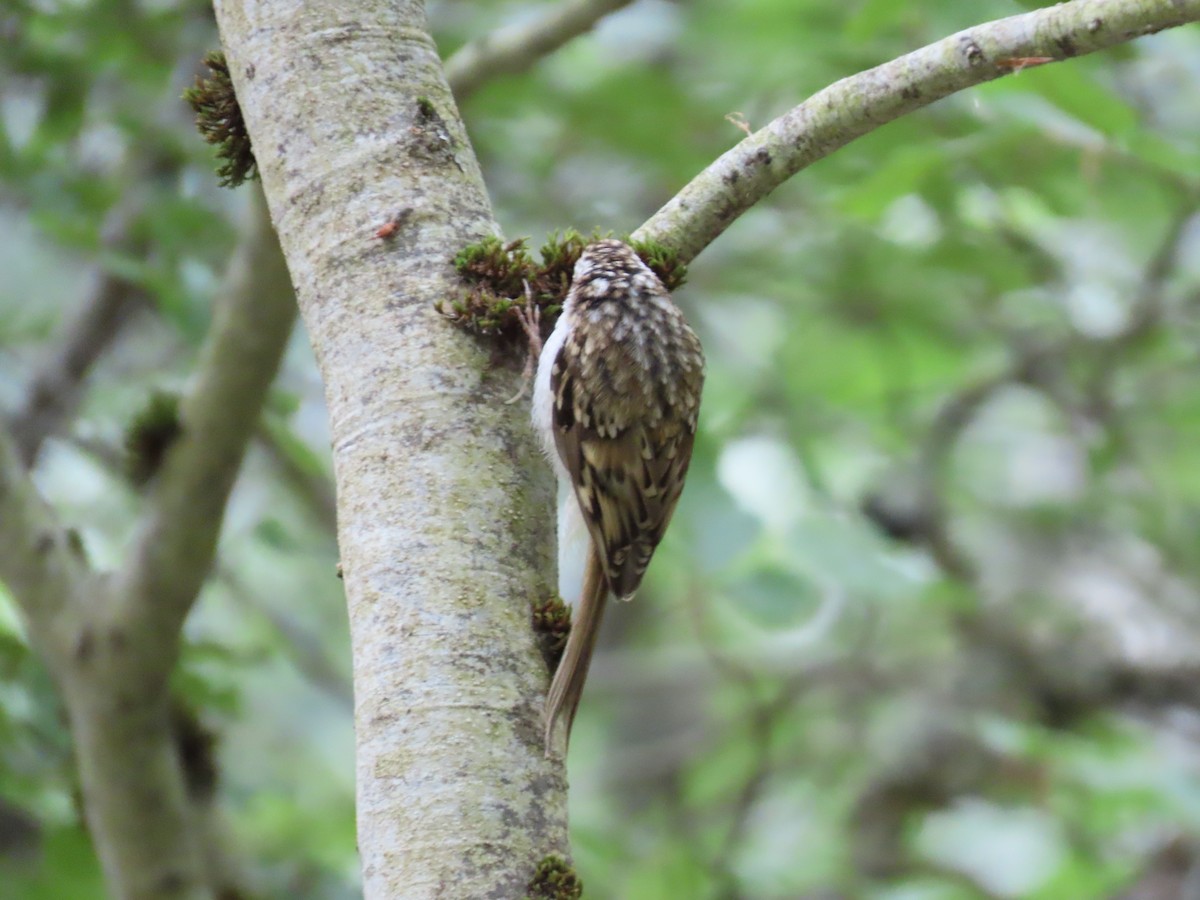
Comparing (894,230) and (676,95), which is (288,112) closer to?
(676,95)

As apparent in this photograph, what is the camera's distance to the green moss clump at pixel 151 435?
3.35 meters

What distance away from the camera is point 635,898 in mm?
5051

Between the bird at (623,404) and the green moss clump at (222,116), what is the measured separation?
27.5 inches

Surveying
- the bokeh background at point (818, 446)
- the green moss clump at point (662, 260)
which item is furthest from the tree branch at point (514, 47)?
the green moss clump at point (662, 260)

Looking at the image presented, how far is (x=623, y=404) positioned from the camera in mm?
2848

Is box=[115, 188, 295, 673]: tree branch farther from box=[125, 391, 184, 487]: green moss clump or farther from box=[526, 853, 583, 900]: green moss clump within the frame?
box=[526, 853, 583, 900]: green moss clump

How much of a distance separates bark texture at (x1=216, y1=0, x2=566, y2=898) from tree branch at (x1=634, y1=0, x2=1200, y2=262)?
1.18ft

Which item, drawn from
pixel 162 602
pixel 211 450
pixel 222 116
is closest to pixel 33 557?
pixel 162 602

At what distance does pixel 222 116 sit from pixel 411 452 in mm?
985

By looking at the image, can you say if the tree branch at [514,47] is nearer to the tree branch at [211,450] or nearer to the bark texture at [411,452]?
the tree branch at [211,450]

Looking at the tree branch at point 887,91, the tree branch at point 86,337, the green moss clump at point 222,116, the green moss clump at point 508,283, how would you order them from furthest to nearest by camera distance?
the tree branch at point 86,337 < the green moss clump at point 222,116 < the green moss clump at point 508,283 < the tree branch at point 887,91

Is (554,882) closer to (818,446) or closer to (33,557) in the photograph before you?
(33,557)

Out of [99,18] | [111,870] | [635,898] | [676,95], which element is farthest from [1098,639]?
[99,18]

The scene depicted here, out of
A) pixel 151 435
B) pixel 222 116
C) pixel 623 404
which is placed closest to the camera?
pixel 222 116
